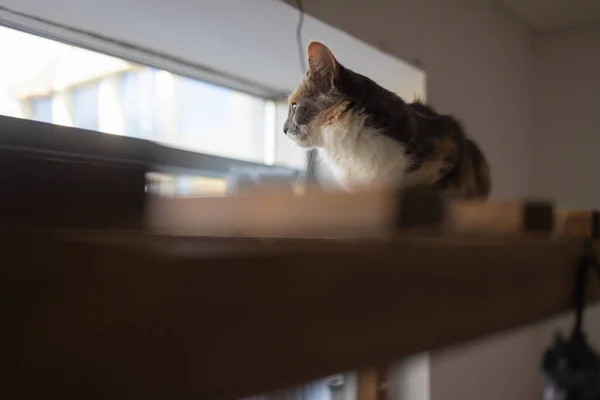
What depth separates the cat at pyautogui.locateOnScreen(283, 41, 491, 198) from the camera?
2.78 feet

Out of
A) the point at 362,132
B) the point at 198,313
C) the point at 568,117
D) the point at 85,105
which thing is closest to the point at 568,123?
the point at 568,117

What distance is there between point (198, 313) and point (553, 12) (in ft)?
7.29

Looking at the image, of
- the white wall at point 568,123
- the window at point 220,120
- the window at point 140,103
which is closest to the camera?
the window at point 140,103

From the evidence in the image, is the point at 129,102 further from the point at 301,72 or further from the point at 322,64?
the point at 322,64

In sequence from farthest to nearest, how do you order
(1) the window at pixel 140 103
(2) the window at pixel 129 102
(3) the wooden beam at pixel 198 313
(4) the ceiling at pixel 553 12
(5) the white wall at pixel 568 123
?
1. (5) the white wall at pixel 568 123
2. (4) the ceiling at pixel 553 12
3. (1) the window at pixel 140 103
4. (2) the window at pixel 129 102
5. (3) the wooden beam at pixel 198 313

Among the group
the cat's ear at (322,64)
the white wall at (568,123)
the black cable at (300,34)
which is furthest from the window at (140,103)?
the white wall at (568,123)

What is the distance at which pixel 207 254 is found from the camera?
0.18 m

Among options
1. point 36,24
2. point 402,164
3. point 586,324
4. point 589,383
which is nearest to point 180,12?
point 36,24

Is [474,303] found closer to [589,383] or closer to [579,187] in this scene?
[589,383]

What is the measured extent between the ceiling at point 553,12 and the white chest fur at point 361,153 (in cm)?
134

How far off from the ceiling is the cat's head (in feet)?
4.32

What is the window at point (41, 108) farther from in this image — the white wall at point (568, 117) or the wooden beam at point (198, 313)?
the white wall at point (568, 117)

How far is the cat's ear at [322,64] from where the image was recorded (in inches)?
32.6

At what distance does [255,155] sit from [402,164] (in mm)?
780
